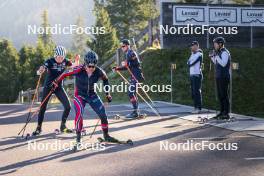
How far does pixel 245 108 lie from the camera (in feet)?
70.5

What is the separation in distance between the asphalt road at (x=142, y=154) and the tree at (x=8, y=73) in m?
45.6

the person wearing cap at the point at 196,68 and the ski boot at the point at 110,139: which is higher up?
the person wearing cap at the point at 196,68

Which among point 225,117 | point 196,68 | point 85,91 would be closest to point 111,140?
point 85,91

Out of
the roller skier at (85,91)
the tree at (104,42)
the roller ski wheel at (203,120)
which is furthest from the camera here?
the tree at (104,42)

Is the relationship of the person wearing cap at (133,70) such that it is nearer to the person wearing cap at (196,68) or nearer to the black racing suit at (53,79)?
the person wearing cap at (196,68)

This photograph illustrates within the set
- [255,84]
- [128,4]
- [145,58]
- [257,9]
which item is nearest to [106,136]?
[255,84]

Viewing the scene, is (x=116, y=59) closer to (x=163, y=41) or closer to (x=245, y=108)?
(x=163, y=41)

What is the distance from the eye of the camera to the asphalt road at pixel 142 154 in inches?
315

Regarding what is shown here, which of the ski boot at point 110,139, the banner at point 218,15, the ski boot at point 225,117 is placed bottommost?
the ski boot at point 110,139

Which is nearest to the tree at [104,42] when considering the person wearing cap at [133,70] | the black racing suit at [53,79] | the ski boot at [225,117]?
the person wearing cap at [133,70]

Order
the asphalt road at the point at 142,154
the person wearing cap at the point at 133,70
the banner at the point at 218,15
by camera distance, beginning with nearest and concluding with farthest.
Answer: the asphalt road at the point at 142,154
the person wearing cap at the point at 133,70
the banner at the point at 218,15

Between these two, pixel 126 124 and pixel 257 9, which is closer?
pixel 126 124

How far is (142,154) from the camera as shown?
30.8 feet

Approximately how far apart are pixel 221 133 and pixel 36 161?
4.78 m
